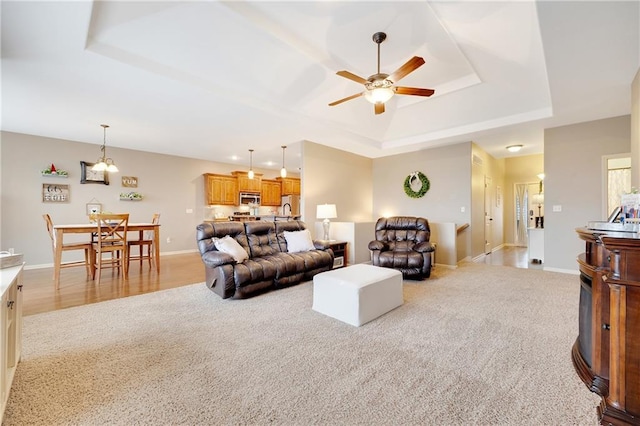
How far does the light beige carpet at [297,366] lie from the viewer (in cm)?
143

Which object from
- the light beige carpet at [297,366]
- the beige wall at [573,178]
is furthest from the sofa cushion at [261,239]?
the beige wall at [573,178]

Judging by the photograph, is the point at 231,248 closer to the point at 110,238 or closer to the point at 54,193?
the point at 110,238

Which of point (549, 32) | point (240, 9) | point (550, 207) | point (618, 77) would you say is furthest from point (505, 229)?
point (240, 9)

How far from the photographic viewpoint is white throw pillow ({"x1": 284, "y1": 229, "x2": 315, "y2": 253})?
4281 mm

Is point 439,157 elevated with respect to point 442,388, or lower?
elevated

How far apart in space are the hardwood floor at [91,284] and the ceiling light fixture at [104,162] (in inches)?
75.2

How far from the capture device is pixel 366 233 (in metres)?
5.84

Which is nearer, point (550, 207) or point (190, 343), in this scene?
point (190, 343)

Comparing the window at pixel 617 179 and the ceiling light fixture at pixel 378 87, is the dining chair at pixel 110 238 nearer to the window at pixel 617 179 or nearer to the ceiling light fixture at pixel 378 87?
the ceiling light fixture at pixel 378 87

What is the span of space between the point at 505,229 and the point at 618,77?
610 centimetres

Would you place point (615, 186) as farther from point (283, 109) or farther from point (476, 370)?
point (283, 109)

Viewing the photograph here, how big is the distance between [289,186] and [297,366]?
7930 millimetres

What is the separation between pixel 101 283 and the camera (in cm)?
402

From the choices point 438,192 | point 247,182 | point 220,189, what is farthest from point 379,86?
point 247,182
